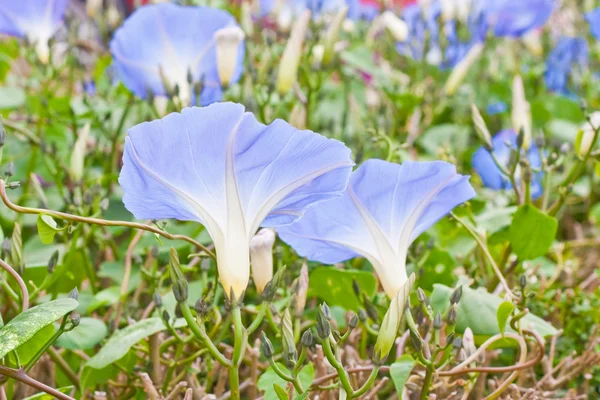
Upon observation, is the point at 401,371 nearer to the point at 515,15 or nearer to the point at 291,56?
the point at 291,56

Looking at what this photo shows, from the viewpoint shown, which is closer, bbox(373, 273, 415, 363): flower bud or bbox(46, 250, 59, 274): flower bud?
bbox(373, 273, 415, 363): flower bud

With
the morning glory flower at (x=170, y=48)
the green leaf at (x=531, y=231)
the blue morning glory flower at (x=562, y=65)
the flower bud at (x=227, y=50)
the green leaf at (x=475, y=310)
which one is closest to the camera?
the green leaf at (x=475, y=310)

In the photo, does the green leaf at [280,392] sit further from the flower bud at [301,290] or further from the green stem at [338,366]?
the flower bud at [301,290]

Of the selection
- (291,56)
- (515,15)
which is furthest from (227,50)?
(515,15)

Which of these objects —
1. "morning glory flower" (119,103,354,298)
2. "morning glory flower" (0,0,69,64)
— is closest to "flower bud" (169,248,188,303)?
"morning glory flower" (119,103,354,298)

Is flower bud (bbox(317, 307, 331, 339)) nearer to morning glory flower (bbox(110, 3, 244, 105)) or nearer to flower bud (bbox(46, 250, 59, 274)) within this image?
flower bud (bbox(46, 250, 59, 274))

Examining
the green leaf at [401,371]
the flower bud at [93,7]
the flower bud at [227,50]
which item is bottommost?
the green leaf at [401,371]

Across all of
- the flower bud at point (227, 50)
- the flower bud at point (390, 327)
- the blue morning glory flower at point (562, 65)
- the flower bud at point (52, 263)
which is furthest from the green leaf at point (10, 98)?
the blue morning glory flower at point (562, 65)
